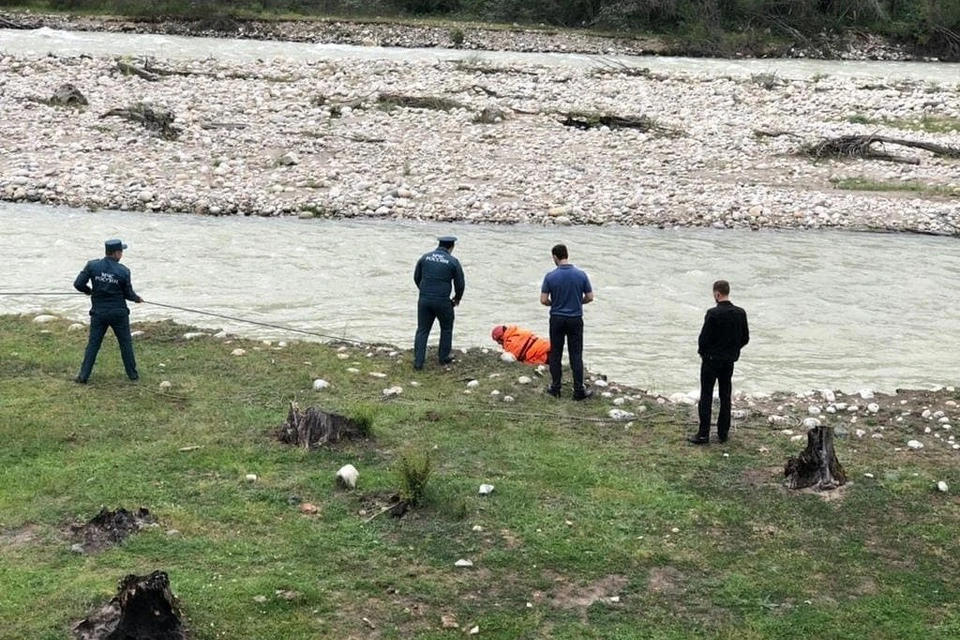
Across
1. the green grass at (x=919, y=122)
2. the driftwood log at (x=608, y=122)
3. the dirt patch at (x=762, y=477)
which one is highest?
the green grass at (x=919, y=122)

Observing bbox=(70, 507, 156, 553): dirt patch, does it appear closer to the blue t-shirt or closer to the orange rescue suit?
the blue t-shirt

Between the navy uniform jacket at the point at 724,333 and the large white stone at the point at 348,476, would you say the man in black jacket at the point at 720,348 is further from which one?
the large white stone at the point at 348,476

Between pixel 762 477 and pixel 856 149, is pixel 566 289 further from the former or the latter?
pixel 856 149

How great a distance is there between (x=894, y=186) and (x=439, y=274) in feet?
55.1

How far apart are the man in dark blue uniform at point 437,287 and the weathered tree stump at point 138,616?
696 cm

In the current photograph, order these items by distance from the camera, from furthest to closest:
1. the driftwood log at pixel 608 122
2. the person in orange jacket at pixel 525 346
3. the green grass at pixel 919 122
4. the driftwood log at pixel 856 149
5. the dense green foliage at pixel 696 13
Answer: the dense green foliage at pixel 696 13, the green grass at pixel 919 122, the driftwood log at pixel 608 122, the driftwood log at pixel 856 149, the person in orange jacket at pixel 525 346

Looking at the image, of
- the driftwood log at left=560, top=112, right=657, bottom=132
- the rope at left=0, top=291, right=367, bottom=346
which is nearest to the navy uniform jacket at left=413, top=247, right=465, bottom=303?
the rope at left=0, top=291, right=367, bottom=346

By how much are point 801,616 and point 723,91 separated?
34.6 m

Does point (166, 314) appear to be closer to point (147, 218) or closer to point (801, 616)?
point (147, 218)

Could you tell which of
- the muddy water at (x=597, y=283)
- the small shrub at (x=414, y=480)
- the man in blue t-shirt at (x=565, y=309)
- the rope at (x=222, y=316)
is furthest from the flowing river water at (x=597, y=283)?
the small shrub at (x=414, y=480)

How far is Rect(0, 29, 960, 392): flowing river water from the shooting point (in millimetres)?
16812

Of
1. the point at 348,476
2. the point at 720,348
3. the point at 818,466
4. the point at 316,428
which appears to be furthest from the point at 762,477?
the point at 316,428

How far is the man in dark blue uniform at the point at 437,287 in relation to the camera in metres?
14.1

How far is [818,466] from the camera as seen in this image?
10.5 m
